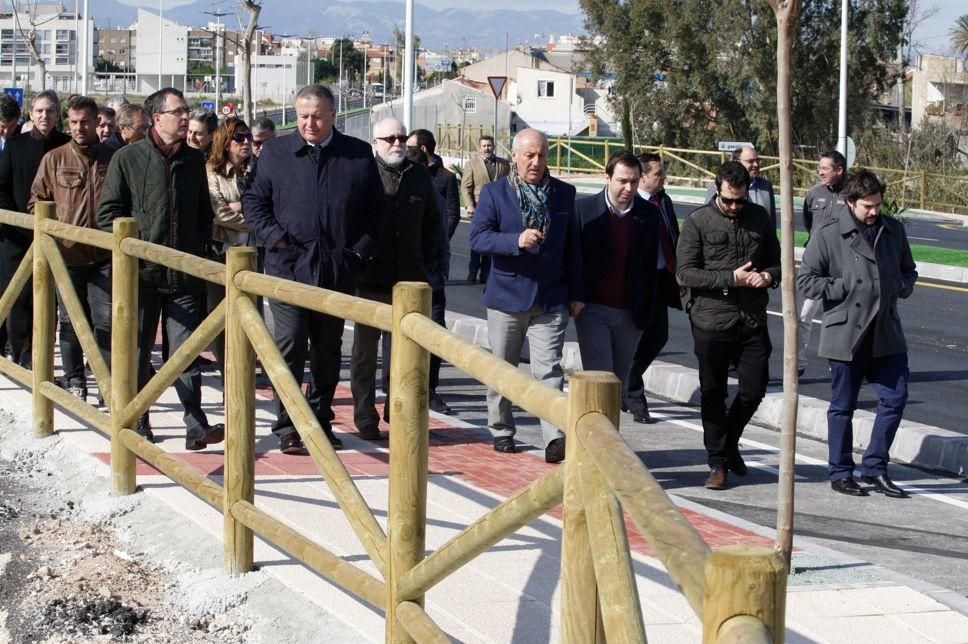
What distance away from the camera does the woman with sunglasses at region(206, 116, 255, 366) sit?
30.8ft

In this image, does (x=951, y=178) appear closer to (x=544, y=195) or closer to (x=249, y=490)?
(x=544, y=195)

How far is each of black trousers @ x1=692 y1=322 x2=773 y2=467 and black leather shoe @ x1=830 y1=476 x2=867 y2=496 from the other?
0.60 metres

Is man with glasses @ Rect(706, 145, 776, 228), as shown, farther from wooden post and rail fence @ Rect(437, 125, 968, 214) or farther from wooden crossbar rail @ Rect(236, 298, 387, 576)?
wooden post and rail fence @ Rect(437, 125, 968, 214)

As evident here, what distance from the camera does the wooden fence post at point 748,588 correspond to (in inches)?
83.0

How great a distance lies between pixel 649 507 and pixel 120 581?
3.74 meters

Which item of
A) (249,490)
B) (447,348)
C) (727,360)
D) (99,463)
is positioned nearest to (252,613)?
A: (249,490)

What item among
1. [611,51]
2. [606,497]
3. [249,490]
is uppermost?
[611,51]

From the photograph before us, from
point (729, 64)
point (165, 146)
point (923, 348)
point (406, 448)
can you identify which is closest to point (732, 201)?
point (165, 146)

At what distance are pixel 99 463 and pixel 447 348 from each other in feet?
13.2

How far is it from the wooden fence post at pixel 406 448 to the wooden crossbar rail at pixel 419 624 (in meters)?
0.04

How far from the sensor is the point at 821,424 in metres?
9.60

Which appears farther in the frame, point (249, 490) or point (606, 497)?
point (249, 490)

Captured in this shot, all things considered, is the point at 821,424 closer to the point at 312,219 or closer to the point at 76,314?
the point at 312,219

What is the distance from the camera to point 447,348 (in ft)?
12.9
